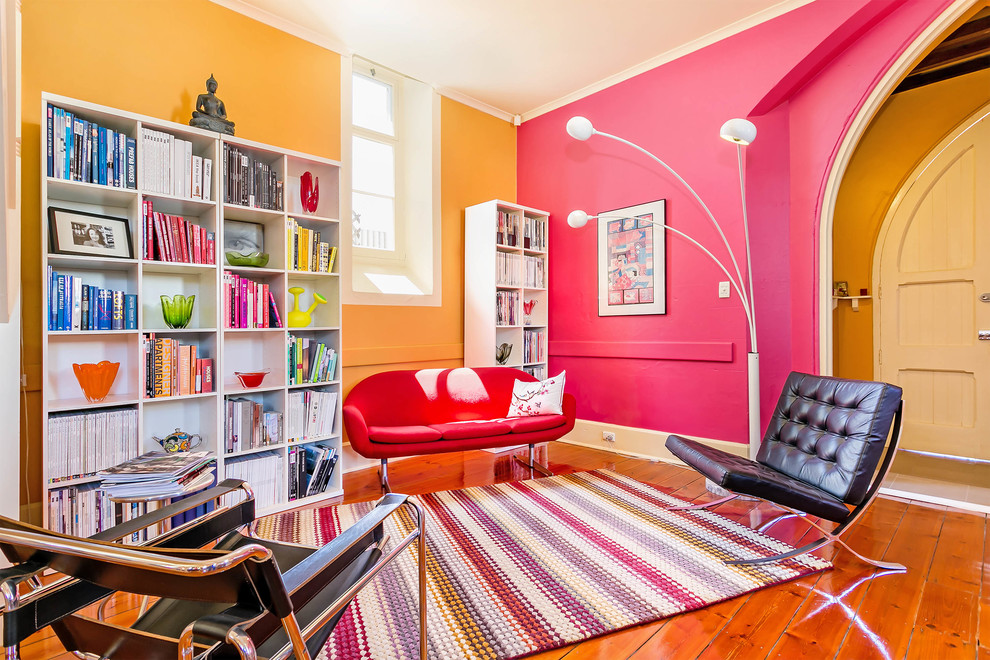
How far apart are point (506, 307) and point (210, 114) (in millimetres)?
2546

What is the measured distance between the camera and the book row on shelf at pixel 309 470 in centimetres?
304

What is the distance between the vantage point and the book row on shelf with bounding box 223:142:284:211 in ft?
9.30

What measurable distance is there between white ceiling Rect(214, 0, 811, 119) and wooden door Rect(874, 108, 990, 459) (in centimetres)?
179

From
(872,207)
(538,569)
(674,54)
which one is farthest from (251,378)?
(872,207)

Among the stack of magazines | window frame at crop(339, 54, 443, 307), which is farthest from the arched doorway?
the stack of magazines

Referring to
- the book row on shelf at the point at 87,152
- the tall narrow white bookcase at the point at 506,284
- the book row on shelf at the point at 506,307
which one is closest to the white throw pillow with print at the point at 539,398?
the tall narrow white bookcase at the point at 506,284

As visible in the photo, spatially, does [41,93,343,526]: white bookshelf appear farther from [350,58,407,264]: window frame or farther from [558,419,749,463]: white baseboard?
[558,419,749,463]: white baseboard

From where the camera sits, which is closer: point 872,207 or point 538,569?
point 538,569

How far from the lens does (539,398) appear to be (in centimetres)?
366

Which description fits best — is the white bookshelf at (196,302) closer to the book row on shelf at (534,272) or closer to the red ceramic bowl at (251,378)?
the red ceramic bowl at (251,378)

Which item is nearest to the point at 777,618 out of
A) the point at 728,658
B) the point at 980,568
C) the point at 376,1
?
the point at 728,658

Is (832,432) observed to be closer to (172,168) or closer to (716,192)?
(716,192)

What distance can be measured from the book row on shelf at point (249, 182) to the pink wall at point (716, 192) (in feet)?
8.60

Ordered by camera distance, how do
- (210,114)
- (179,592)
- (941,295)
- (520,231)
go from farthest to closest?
1. (520,231)
2. (941,295)
3. (210,114)
4. (179,592)
